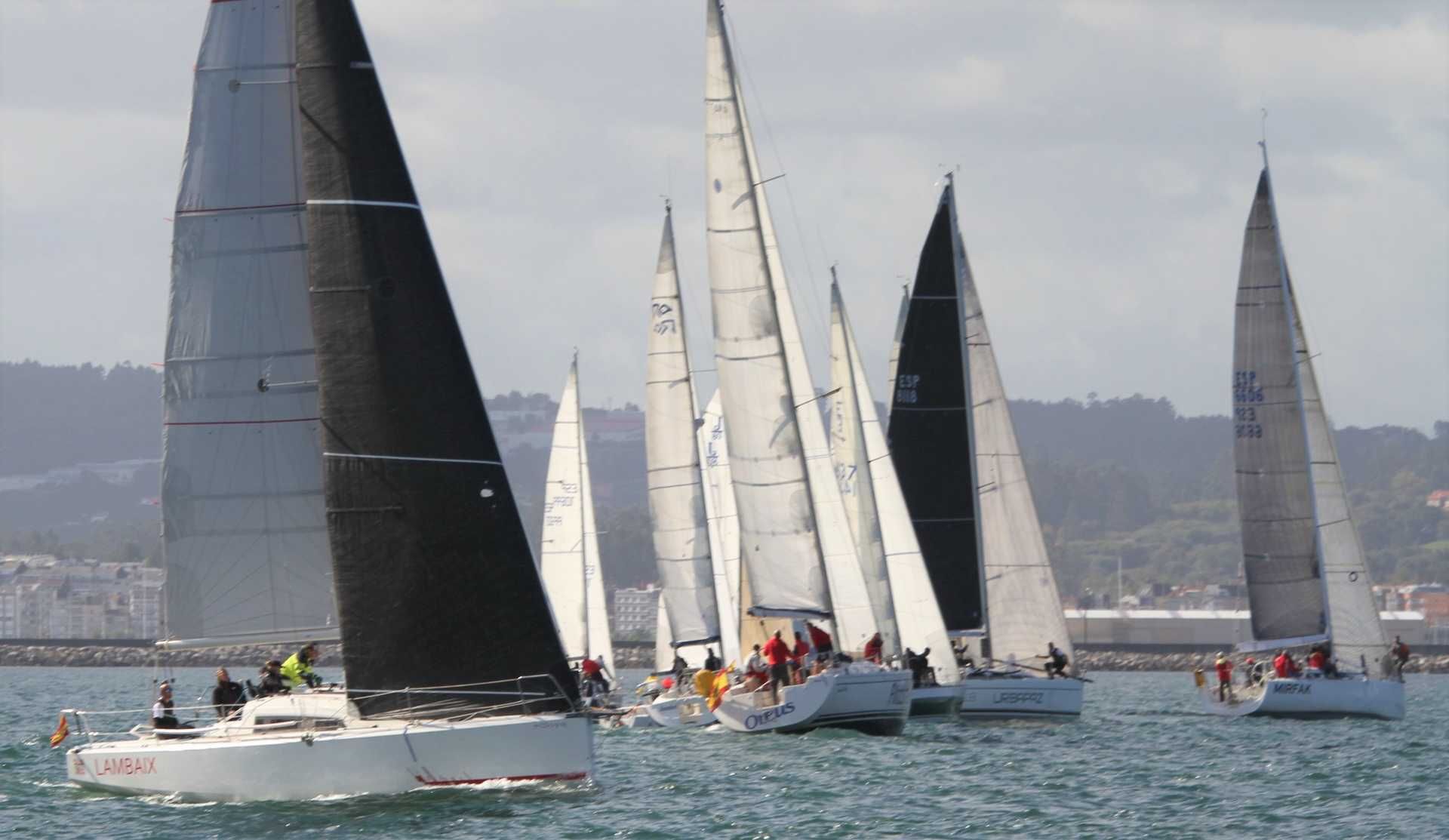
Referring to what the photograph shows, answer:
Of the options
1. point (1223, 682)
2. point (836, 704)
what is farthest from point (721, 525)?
point (836, 704)

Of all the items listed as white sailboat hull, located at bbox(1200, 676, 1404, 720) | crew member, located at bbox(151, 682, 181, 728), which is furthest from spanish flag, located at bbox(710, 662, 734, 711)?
white sailboat hull, located at bbox(1200, 676, 1404, 720)

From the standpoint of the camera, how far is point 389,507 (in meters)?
20.4

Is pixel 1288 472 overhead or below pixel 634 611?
below

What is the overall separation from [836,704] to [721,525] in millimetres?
13587

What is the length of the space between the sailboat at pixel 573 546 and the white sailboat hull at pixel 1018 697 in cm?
1150

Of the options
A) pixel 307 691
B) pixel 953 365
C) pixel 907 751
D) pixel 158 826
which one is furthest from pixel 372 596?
pixel 953 365

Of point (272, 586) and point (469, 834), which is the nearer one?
point (469, 834)

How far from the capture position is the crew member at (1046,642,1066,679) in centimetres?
Result: 3622

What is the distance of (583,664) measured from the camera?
3912cm

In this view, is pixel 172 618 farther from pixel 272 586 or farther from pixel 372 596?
pixel 372 596

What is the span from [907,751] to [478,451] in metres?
9.30

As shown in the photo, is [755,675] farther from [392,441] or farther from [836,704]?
[392,441]

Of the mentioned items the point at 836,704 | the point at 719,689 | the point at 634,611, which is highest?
the point at 634,611

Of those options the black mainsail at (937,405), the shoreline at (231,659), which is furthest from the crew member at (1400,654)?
the shoreline at (231,659)
